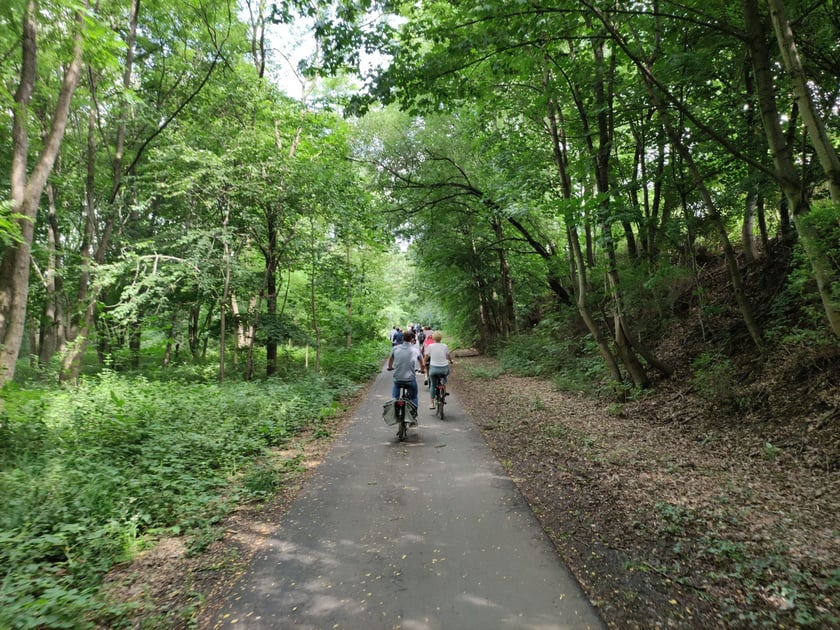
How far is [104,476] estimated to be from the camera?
4.64m

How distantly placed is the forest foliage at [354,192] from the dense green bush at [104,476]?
0.13ft

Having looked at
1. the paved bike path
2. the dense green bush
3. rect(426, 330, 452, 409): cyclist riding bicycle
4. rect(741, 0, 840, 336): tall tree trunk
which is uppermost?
rect(741, 0, 840, 336): tall tree trunk

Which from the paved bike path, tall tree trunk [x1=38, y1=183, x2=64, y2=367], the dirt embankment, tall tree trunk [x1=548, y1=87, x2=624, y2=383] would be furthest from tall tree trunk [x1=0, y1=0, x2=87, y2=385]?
tall tree trunk [x1=548, y1=87, x2=624, y2=383]

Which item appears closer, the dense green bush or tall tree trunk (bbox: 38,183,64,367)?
the dense green bush

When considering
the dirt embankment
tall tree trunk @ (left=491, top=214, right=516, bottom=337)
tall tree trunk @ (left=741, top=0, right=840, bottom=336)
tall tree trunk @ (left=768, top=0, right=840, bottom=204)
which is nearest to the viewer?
the dirt embankment

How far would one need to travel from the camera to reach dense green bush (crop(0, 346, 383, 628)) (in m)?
3.08

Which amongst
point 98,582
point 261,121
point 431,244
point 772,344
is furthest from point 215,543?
point 431,244

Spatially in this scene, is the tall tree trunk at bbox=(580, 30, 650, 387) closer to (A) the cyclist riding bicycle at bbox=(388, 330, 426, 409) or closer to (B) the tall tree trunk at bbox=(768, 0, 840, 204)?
(B) the tall tree trunk at bbox=(768, 0, 840, 204)

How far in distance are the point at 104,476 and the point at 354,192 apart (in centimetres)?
1011

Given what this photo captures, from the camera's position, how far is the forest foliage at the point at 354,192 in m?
4.87

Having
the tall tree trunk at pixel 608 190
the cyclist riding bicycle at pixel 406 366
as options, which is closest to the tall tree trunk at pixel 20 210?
the cyclist riding bicycle at pixel 406 366

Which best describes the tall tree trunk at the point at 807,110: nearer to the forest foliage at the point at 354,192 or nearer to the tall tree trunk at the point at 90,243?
the forest foliage at the point at 354,192

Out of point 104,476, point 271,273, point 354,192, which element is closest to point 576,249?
point 354,192

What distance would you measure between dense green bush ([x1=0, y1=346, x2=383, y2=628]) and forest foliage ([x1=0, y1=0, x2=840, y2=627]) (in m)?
0.04
